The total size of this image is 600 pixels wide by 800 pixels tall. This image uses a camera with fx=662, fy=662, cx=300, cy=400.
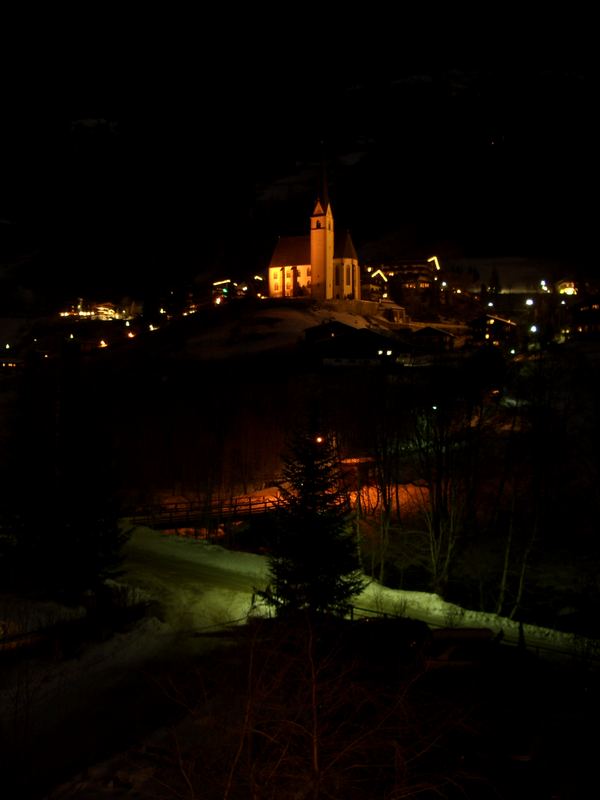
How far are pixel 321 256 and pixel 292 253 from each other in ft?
17.4

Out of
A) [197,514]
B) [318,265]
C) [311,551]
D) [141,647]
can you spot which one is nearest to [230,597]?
[141,647]

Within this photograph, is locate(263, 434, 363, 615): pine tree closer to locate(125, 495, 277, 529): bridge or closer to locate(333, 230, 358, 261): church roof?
locate(125, 495, 277, 529): bridge

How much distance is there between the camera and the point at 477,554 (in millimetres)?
26500

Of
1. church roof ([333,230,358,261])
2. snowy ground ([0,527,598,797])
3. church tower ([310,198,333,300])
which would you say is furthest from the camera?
church roof ([333,230,358,261])

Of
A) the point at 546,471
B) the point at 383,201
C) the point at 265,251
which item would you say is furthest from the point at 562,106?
the point at 546,471

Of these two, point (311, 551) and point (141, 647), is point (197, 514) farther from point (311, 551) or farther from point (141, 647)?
point (311, 551)

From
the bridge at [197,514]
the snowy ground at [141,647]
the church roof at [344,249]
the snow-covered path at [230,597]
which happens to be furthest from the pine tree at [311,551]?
the church roof at [344,249]

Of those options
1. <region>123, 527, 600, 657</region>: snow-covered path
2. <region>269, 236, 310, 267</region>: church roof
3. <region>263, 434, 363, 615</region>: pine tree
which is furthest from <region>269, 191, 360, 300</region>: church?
<region>263, 434, 363, 615</region>: pine tree

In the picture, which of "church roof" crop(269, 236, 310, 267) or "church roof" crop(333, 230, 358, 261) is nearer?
"church roof" crop(333, 230, 358, 261)

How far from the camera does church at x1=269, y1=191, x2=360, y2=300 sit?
75188 millimetres

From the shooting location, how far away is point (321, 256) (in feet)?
246

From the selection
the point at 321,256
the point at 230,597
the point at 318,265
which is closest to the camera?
the point at 230,597

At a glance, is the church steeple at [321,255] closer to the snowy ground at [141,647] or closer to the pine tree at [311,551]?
the snowy ground at [141,647]

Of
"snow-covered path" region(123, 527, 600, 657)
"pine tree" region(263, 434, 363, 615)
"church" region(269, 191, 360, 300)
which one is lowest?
"snow-covered path" region(123, 527, 600, 657)
